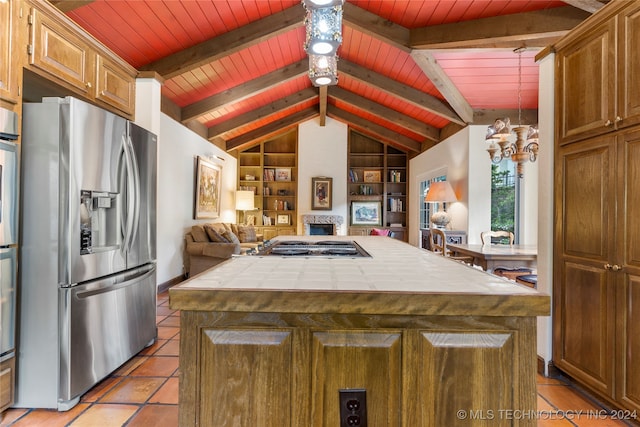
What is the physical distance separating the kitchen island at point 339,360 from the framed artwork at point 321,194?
7.36m

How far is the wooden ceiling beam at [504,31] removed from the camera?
3037 mm

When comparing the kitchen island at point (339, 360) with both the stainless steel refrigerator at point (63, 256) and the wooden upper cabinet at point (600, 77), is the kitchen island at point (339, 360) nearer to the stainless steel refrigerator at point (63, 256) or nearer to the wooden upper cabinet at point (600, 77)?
the stainless steel refrigerator at point (63, 256)

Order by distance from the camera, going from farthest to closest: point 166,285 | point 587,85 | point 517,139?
1. point 166,285
2. point 517,139
3. point 587,85

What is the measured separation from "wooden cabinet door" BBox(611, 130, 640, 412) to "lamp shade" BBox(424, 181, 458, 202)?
3394 millimetres

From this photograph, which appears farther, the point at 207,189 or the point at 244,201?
the point at 244,201

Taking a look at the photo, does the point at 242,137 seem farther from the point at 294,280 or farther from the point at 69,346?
the point at 294,280

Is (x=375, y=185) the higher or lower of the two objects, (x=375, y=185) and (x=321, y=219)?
the higher

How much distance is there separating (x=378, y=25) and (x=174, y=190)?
11.2 feet

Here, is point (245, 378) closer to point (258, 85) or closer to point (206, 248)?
point (206, 248)

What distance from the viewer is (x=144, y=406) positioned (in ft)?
6.42

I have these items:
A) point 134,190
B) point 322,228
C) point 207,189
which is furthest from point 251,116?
point 134,190

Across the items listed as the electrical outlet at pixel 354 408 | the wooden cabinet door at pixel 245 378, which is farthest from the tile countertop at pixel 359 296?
the electrical outlet at pixel 354 408

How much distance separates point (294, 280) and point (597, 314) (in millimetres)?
1776

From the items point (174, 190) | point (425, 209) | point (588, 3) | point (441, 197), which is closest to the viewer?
point (588, 3)
